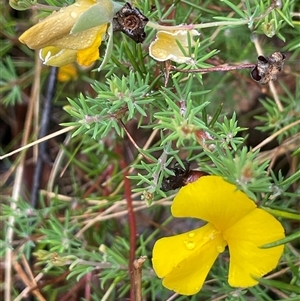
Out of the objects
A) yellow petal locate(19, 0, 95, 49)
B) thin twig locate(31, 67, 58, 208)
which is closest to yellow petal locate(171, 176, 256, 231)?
yellow petal locate(19, 0, 95, 49)

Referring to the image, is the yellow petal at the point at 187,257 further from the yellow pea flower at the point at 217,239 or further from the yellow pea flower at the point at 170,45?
the yellow pea flower at the point at 170,45

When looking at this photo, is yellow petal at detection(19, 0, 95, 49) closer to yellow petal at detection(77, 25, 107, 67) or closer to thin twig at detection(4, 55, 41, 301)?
yellow petal at detection(77, 25, 107, 67)

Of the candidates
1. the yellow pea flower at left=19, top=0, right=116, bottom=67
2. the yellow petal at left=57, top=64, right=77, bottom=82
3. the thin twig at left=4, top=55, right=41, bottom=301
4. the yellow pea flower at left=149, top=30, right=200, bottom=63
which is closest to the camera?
the yellow pea flower at left=19, top=0, right=116, bottom=67

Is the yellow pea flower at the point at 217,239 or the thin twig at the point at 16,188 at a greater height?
the yellow pea flower at the point at 217,239

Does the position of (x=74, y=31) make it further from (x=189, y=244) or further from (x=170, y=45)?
(x=189, y=244)

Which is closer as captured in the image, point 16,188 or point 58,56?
point 58,56

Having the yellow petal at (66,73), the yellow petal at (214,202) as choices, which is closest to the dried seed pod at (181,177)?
the yellow petal at (214,202)

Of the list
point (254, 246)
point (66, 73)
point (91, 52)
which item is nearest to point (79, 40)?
point (91, 52)
